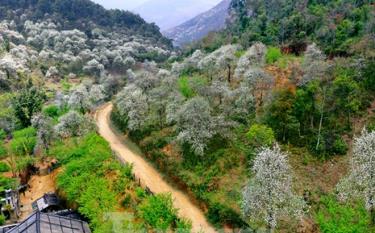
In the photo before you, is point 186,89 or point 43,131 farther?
point 186,89

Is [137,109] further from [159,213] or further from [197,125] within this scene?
[159,213]

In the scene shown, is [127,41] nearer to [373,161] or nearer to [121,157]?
[121,157]

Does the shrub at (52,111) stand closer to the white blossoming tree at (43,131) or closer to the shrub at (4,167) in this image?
the white blossoming tree at (43,131)

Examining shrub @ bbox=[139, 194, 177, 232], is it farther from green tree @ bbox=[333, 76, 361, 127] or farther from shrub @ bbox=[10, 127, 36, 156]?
shrub @ bbox=[10, 127, 36, 156]

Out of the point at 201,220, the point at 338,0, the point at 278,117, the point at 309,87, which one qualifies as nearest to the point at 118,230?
the point at 201,220

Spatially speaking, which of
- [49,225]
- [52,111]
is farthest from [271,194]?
[52,111]
